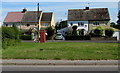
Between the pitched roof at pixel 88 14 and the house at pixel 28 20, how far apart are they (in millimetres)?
9172

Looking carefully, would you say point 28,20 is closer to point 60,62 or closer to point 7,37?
point 7,37

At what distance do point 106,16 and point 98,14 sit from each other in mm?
2280

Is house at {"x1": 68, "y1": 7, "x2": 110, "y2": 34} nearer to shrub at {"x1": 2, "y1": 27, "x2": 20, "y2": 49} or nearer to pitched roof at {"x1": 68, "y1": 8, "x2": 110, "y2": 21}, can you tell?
pitched roof at {"x1": 68, "y1": 8, "x2": 110, "y2": 21}

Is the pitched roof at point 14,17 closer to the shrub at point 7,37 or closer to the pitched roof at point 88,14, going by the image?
the pitched roof at point 88,14

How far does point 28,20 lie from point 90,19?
1978 cm

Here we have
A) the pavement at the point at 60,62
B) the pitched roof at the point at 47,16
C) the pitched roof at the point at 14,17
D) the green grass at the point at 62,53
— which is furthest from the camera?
the pitched roof at the point at 14,17

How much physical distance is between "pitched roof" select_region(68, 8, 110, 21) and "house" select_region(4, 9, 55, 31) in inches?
361

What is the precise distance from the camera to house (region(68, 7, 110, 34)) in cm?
6138

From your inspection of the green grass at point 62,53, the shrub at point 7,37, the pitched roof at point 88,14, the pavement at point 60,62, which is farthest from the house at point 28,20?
the pavement at point 60,62

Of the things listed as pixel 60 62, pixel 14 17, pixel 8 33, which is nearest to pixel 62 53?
pixel 60 62

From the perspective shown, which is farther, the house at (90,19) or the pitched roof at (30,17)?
the pitched roof at (30,17)

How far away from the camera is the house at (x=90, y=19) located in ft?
201

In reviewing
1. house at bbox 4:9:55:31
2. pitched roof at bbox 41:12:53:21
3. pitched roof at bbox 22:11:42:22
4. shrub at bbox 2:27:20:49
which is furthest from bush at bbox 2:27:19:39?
pitched roof at bbox 41:12:53:21

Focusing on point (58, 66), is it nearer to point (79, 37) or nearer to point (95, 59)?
point (95, 59)
